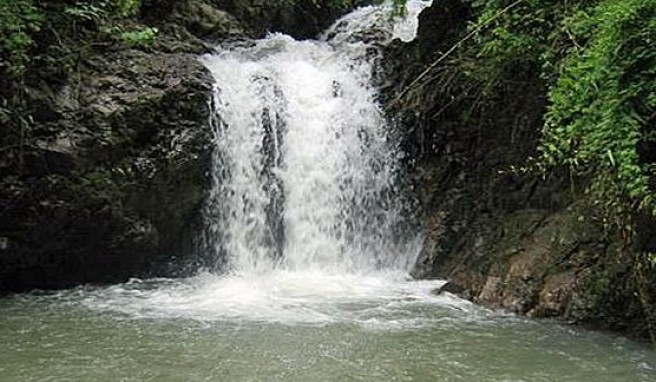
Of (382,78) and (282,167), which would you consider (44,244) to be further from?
(382,78)

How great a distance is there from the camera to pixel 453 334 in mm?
5230

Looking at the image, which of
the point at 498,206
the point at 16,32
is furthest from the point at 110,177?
the point at 498,206

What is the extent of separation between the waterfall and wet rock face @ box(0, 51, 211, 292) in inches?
17.0

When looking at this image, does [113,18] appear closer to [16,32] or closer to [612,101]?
[16,32]

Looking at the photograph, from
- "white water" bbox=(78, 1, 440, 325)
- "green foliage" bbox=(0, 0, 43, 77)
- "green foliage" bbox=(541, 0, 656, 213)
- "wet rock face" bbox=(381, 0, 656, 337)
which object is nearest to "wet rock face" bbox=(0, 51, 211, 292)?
"white water" bbox=(78, 1, 440, 325)

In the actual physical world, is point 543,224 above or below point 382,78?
below

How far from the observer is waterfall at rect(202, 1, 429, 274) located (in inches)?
326

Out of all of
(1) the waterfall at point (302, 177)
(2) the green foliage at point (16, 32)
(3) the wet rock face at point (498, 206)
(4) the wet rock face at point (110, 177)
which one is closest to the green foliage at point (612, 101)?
(3) the wet rock face at point (498, 206)

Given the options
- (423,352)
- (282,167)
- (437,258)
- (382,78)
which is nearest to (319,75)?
(382,78)

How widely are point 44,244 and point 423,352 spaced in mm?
4523

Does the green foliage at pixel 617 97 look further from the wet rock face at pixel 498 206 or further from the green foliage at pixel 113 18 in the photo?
the green foliage at pixel 113 18

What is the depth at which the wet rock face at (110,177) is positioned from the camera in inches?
278

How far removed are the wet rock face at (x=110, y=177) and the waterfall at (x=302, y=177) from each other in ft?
1.42

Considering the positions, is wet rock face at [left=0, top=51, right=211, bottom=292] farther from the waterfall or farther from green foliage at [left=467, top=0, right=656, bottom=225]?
green foliage at [left=467, top=0, right=656, bottom=225]
